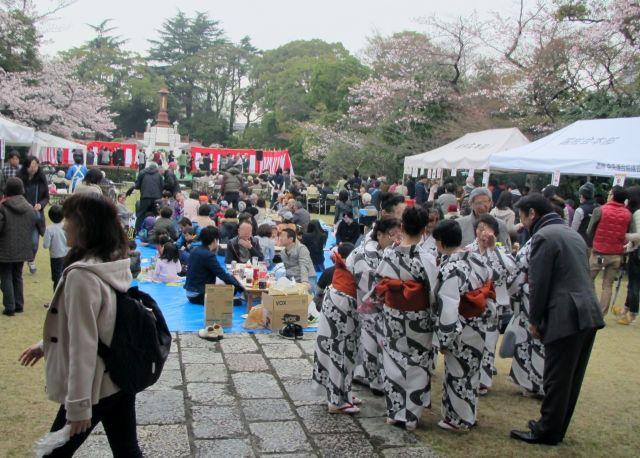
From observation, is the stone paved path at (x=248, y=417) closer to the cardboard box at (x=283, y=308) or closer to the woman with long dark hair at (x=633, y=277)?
the cardboard box at (x=283, y=308)

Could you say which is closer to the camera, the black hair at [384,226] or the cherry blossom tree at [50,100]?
the black hair at [384,226]

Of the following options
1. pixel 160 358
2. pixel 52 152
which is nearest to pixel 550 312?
pixel 160 358

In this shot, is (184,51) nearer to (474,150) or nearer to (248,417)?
(474,150)

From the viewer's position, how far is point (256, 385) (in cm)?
492

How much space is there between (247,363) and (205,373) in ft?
1.57

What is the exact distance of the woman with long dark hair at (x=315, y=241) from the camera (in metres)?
9.64

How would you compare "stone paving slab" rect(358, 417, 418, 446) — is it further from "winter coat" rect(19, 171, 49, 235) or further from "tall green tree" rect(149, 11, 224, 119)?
"tall green tree" rect(149, 11, 224, 119)

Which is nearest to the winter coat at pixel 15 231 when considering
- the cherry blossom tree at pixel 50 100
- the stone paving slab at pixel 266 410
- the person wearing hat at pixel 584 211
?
the stone paving slab at pixel 266 410

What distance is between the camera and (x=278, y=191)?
68.0 ft

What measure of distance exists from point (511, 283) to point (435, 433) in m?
1.36

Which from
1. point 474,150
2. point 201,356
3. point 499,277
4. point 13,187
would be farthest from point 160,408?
point 474,150

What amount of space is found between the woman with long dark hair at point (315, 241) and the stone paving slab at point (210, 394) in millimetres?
4957

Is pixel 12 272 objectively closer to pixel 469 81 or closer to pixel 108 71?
pixel 469 81

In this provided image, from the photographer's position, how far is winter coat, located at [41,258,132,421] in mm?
2262
